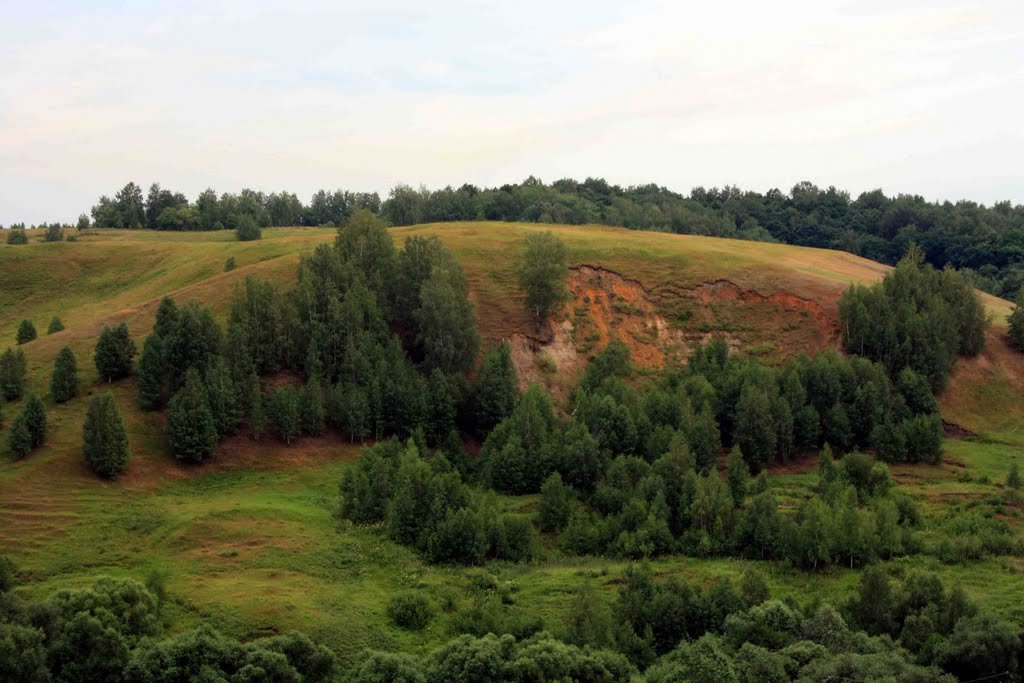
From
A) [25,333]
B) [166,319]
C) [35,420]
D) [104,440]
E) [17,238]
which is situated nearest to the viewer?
[104,440]

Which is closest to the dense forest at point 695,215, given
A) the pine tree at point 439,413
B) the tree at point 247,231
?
the tree at point 247,231

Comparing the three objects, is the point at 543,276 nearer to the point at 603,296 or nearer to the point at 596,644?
the point at 603,296

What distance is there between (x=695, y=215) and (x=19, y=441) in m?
117

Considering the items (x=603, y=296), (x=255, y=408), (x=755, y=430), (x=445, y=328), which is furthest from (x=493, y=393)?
(x=603, y=296)

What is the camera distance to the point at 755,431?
7606 cm

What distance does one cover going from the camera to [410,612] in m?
52.0

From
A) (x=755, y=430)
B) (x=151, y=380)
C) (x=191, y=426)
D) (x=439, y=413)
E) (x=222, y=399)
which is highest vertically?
(x=151, y=380)

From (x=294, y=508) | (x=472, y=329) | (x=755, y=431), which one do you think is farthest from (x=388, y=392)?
(x=755, y=431)

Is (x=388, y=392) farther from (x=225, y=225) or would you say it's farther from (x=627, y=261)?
(x=225, y=225)

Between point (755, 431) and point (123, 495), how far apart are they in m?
42.8

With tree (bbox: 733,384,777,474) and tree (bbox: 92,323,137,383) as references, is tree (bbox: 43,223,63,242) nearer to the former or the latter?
tree (bbox: 92,323,137,383)

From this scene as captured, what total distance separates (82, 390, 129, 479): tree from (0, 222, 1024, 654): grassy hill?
846mm

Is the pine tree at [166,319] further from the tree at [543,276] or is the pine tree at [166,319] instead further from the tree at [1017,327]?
the tree at [1017,327]

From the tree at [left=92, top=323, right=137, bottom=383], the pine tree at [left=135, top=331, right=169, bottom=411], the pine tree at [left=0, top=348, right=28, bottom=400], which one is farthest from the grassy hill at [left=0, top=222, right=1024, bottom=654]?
the pine tree at [left=0, top=348, right=28, bottom=400]
